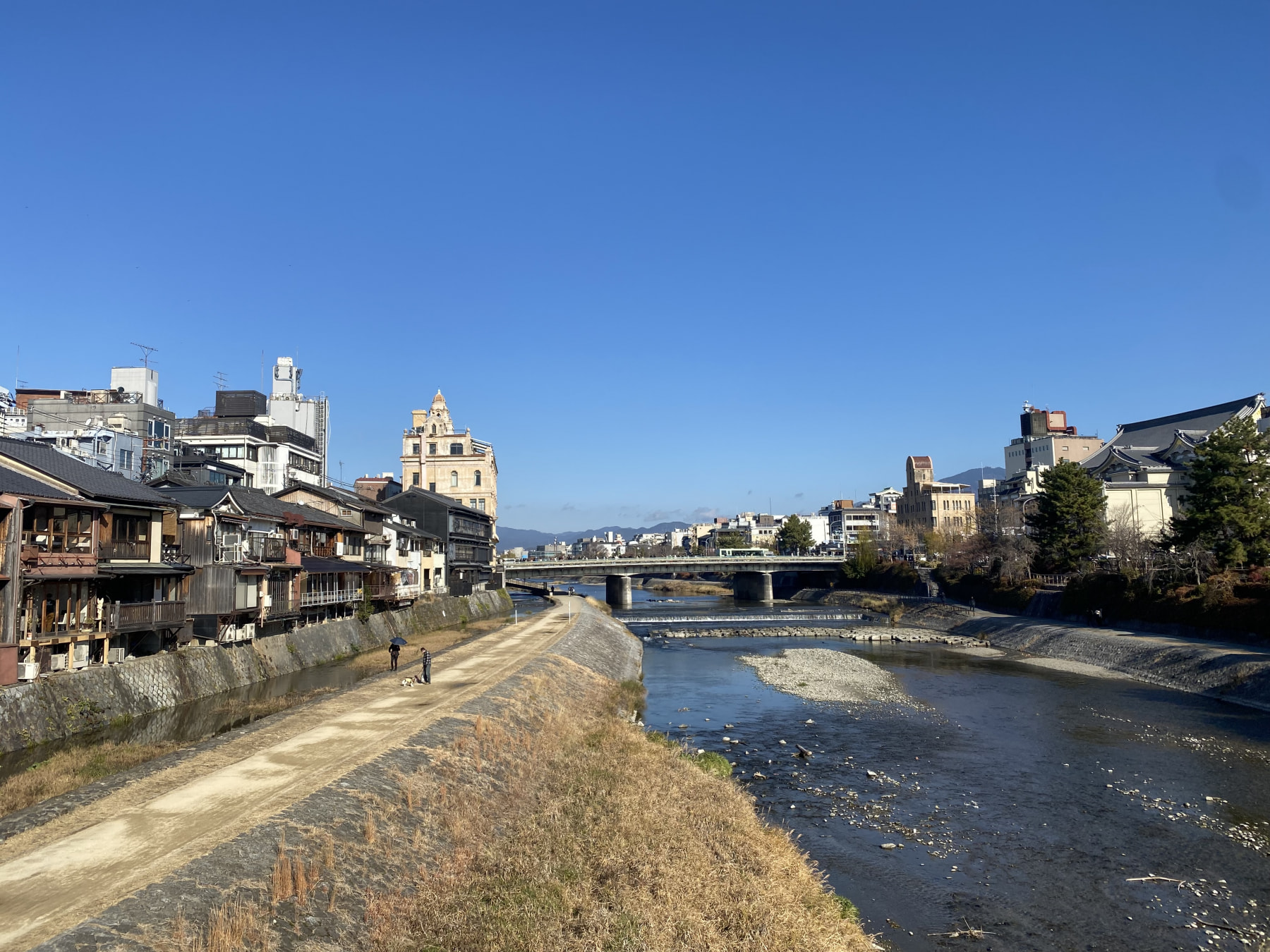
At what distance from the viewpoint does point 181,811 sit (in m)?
16.6

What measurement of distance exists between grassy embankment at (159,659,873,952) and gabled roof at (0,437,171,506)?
816 inches

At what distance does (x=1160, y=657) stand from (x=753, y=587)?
7872cm

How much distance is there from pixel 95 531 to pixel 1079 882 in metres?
35.8

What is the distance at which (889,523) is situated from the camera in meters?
150

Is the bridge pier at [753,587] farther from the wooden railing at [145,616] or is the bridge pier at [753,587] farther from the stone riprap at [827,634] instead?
the wooden railing at [145,616]

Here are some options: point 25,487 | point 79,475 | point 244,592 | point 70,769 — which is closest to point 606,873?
point 70,769

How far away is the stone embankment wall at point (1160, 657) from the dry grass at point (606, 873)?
98.8 feet

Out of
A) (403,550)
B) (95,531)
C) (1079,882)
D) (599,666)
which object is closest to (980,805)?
(1079,882)

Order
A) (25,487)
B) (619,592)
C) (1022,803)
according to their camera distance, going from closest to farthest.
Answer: (1022,803) → (25,487) → (619,592)

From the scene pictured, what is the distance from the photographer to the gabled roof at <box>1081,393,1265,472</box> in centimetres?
8069

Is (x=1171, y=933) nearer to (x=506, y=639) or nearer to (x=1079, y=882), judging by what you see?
(x=1079, y=882)

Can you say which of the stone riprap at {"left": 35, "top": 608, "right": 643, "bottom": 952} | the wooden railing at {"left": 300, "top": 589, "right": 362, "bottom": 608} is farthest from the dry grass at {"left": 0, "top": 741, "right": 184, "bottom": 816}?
the wooden railing at {"left": 300, "top": 589, "right": 362, "bottom": 608}

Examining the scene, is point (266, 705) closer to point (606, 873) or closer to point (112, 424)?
point (606, 873)

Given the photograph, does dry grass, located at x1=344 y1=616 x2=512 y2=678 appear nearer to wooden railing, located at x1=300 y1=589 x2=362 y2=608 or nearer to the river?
wooden railing, located at x1=300 y1=589 x2=362 y2=608
